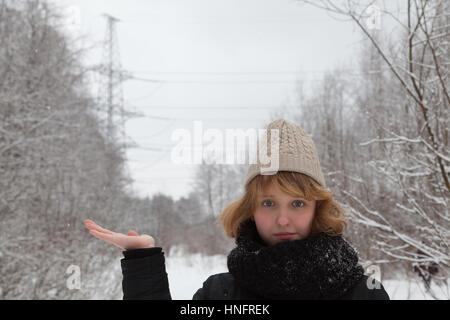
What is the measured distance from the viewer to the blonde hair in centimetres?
127

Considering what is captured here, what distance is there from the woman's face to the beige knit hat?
76mm

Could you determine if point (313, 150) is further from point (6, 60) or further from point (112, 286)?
point (112, 286)

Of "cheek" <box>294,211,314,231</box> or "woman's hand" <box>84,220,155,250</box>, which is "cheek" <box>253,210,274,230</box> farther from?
"woman's hand" <box>84,220,155,250</box>

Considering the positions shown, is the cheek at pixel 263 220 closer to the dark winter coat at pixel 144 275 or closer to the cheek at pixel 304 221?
the cheek at pixel 304 221

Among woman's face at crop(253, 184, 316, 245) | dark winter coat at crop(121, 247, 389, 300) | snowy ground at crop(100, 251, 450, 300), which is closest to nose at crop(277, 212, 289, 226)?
woman's face at crop(253, 184, 316, 245)

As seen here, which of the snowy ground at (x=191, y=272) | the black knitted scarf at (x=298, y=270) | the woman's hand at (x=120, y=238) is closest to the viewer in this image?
the woman's hand at (x=120, y=238)

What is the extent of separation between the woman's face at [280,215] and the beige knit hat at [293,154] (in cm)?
8

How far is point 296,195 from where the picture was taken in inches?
48.8

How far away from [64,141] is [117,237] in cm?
734

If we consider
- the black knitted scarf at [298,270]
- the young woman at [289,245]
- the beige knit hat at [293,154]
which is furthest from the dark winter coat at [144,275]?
the beige knit hat at [293,154]

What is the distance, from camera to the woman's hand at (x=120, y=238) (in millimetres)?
1047

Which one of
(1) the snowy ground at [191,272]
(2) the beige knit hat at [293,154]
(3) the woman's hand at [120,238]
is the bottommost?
(1) the snowy ground at [191,272]

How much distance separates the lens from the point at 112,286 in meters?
7.50

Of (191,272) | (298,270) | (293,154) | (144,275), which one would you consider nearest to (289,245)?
(298,270)
